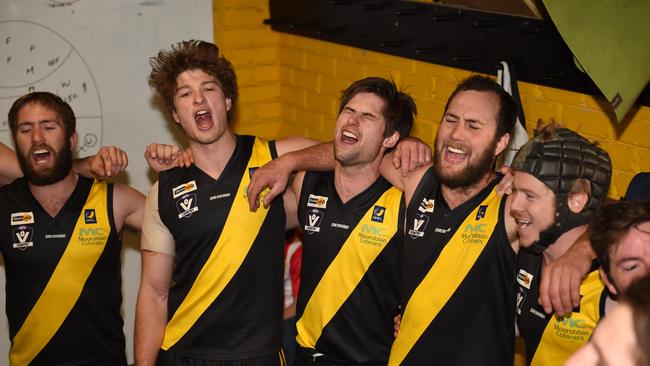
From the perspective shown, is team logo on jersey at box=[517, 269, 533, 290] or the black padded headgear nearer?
the black padded headgear

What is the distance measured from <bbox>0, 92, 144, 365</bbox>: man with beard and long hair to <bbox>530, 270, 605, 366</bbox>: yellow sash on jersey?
6.64 feet

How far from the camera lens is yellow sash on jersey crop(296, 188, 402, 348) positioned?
3.99 meters

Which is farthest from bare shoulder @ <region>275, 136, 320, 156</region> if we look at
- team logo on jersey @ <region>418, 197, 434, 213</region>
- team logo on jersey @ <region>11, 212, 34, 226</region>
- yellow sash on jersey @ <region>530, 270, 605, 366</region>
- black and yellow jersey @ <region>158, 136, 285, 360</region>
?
yellow sash on jersey @ <region>530, 270, 605, 366</region>

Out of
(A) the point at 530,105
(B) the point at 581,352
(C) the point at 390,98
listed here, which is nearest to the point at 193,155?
(C) the point at 390,98

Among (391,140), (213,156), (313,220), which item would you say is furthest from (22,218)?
(391,140)

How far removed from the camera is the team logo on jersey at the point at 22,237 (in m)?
4.24

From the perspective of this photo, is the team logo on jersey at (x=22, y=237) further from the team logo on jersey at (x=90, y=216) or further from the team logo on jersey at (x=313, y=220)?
the team logo on jersey at (x=313, y=220)

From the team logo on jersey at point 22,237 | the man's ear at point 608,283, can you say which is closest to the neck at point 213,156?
the team logo on jersey at point 22,237

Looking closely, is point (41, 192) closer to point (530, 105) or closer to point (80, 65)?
point (80, 65)

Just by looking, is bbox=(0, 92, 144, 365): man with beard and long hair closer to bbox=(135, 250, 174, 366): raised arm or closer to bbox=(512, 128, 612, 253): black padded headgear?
bbox=(135, 250, 174, 366): raised arm

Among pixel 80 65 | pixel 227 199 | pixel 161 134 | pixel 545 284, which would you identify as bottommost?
pixel 545 284

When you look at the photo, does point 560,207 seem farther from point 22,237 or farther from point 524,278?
point 22,237

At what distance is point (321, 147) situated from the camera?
422cm

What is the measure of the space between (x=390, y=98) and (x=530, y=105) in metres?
0.76
